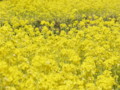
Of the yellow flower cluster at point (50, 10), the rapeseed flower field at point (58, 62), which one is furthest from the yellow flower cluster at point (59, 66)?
the yellow flower cluster at point (50, 10)

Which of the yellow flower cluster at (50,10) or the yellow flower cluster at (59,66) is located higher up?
the yellow flower cluster at (59,66)

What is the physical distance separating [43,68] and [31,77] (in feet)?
2.23

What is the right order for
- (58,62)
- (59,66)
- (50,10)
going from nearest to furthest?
(59,66), (58,62), (50,10)

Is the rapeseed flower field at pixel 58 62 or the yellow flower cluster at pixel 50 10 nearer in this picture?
the rapeseed flower field at pixel 58 62

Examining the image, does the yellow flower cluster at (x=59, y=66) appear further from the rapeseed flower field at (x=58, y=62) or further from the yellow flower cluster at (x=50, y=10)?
the yellow flower cluster at (x=50, y=10)

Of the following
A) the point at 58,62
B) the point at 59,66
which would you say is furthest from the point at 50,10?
the point at 59,66

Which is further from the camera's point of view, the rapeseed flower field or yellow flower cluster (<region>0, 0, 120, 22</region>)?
yellow flower cluster (<region>0, 0, 120, 22</region>)

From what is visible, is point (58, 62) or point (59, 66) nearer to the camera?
point (59, 66)

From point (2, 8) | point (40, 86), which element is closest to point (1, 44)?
point (40, 86)

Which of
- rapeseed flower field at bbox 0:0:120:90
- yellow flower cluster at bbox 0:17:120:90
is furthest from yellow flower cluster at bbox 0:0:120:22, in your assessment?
yellow flower cluster at bbox 0:17:120:90

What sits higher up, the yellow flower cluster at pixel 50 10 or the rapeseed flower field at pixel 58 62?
the rapeseed flower field at pixel 58 62

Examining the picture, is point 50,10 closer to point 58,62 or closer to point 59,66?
point 58,62

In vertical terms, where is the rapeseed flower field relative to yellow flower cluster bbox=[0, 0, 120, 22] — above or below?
above

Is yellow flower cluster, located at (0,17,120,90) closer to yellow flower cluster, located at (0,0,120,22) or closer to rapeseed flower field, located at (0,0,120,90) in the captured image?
rapeseed flower field, located at (0,0,120,90)
